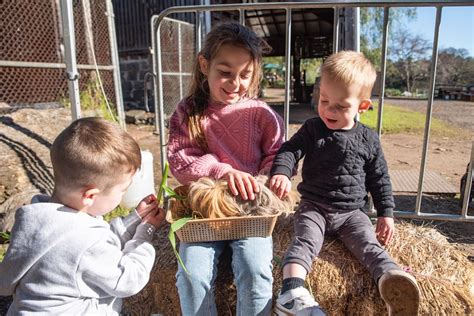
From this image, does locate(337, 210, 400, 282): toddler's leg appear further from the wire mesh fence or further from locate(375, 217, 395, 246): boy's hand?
the wire mesh fence

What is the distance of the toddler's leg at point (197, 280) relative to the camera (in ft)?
5.81

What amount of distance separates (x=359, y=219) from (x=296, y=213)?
0.34 meters

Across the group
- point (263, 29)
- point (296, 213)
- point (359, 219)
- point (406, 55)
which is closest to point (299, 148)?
point (296, 213)

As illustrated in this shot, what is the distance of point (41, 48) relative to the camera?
22.2 feet

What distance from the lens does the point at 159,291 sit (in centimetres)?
212

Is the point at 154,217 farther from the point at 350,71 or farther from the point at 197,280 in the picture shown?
the point at 350,71

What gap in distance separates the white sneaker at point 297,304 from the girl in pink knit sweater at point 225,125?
0.17 m

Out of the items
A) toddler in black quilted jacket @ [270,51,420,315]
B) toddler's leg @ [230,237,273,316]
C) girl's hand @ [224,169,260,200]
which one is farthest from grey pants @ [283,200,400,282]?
girl's hand @ [224,169,260,200]

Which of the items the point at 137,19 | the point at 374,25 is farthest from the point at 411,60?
the point at 137,19

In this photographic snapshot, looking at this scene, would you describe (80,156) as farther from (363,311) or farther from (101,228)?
(363,311)

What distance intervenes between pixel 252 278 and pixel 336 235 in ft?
2.12

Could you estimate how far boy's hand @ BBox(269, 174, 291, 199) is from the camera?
74.7 inches

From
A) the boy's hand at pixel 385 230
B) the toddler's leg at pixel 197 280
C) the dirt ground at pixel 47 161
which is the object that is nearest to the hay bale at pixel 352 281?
the boy's hand at pixel 385 230

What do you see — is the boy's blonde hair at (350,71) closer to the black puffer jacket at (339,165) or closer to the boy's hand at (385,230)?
the black puffer jacket at (339,165)
